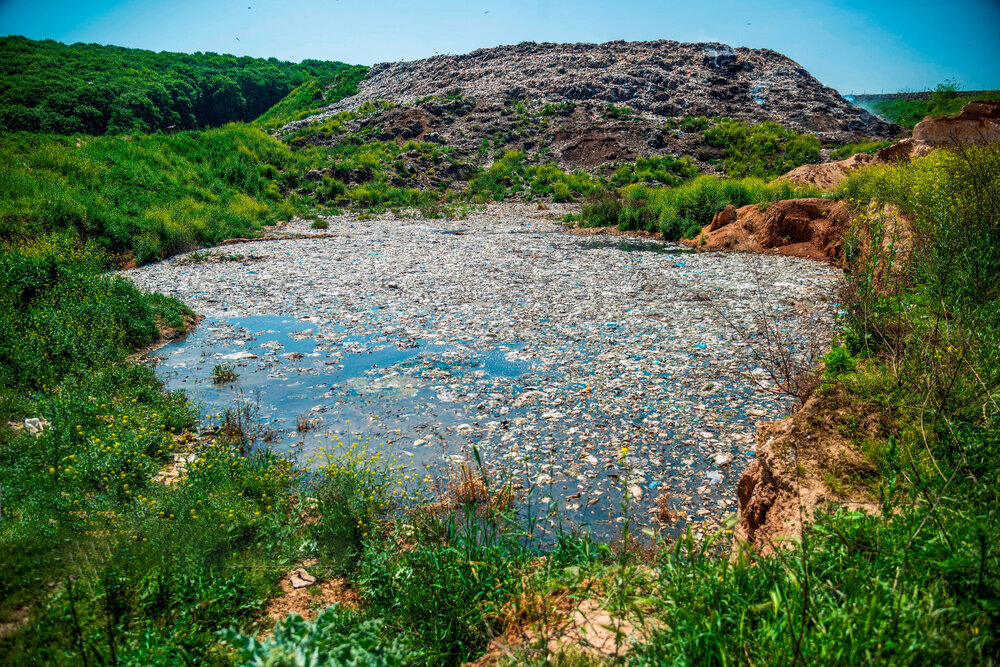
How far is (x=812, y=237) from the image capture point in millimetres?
14859

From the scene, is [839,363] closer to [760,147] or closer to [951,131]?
[951,131]

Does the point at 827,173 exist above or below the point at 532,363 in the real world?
above

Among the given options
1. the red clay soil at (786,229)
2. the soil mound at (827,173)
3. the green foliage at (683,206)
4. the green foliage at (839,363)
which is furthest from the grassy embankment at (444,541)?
the soil mound at (827,173)

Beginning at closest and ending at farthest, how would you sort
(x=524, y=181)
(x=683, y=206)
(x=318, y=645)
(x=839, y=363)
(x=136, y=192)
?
(x=318, y=645), (x=839, y=363), (x=136, y=192), (x=683, y=206), (x=524, y=181)

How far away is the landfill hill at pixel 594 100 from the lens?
41.2 m

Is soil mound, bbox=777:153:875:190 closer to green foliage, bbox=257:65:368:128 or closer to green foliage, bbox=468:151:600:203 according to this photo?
green foliage, bbox=468:151:600:203

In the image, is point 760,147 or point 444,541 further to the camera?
point 760,147

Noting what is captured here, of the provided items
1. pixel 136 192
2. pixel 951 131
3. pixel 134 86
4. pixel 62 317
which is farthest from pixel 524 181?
pixel 134 86

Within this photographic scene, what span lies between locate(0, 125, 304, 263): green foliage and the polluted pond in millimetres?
2703

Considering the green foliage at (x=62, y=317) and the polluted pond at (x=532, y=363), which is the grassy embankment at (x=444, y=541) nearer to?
the green foliage at (x=62, y=317)

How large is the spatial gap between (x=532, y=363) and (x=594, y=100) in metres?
48.1

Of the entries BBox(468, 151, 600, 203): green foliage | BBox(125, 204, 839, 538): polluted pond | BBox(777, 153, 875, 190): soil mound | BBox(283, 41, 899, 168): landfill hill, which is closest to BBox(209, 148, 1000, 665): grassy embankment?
BBox(125, 204, 839, 538): polluted pond

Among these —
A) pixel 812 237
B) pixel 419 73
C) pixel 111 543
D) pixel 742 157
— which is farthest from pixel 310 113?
pixel 111 543

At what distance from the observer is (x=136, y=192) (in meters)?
18.4
